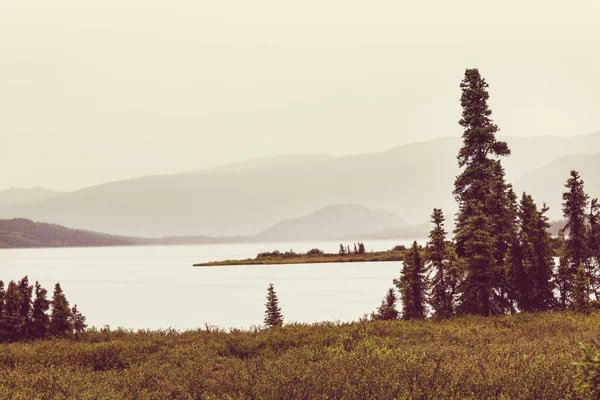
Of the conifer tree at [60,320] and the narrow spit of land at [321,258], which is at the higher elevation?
the conifer tree at [60,320]

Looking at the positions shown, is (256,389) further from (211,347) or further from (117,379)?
(211,347)

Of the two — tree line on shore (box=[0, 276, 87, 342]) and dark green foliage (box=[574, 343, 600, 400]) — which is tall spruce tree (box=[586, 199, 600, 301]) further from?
dark green foliage (box=[574, 343, 600, 400])

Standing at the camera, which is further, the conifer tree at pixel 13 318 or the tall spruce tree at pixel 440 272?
the tall spruce tree at pixel 440 272

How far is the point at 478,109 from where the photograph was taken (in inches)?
1405

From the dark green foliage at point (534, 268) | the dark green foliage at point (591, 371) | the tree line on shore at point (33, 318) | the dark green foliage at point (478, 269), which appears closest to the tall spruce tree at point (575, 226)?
the dark green foliage at point (534, 268)

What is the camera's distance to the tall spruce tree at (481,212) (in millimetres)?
26734

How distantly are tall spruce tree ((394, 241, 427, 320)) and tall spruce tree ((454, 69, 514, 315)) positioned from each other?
81.6 inches

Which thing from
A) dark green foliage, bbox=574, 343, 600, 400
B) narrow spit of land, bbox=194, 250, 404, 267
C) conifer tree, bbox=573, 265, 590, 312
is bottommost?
narrow spit of land, bbox=194, 250, 404, 267

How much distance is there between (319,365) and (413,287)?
17.9 m

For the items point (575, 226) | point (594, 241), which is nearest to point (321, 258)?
point (575, 226)

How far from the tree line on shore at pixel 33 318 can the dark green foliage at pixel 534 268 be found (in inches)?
854

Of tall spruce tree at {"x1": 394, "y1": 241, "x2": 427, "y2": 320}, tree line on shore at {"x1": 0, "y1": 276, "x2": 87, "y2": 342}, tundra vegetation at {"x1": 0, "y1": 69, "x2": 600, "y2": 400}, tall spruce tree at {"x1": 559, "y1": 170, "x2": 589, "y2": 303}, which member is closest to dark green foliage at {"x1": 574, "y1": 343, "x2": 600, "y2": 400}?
tundra vegetation at {"x1": 0, "y1": 69, "x2": 600, "y2": 400}

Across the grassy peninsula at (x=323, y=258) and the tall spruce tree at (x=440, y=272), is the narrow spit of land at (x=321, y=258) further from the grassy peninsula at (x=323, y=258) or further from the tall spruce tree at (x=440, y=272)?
the tall spruce tree at (x=440, y=272)

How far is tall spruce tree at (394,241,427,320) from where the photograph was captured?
92.7 ft
